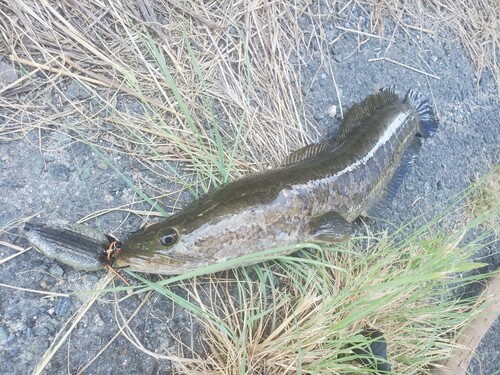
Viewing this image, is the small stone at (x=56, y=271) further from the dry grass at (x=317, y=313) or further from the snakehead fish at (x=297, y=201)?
the dry grass at (x=317, y=313)

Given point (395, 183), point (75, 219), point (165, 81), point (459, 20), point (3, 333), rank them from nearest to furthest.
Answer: point (3, 333) → point (75, 219) → point (165, 81) → point (395, 183) → point (459, 20)

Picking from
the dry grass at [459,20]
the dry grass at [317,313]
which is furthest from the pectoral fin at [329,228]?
the dry grass at [459,20]

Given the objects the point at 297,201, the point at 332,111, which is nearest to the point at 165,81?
the point at 297,201

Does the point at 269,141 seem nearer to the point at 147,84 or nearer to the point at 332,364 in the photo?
the point at 147,84

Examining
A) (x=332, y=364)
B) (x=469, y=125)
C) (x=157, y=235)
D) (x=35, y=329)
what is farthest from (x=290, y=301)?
(x=469, y=125)

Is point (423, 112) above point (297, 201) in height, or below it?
below

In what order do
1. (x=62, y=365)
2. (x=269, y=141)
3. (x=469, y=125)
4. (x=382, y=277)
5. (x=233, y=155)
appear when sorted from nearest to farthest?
(x=62, y=365), (x=382, y=277), (x=233, y=155), (x=269, y=141), (x=469, y=125)

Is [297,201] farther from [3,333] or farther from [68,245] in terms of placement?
[3,333]

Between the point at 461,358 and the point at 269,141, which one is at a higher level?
the point at 269,141
